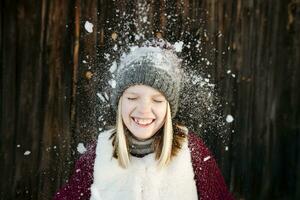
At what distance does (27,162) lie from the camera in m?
3.59

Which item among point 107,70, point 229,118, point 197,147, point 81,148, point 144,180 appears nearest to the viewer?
point 144,180

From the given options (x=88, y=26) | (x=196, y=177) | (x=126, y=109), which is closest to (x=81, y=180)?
(x=126, y=109)

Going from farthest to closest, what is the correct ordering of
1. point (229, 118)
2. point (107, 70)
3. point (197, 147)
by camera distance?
point (229, 118) → point (107, 70) → point (197, 147)

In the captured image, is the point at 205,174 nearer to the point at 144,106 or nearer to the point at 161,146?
the point at 161,146

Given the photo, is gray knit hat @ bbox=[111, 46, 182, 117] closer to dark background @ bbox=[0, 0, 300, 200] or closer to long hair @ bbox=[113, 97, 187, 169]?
long hair @ bbox=[113, 97, 187, 169]

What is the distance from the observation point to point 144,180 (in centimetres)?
314

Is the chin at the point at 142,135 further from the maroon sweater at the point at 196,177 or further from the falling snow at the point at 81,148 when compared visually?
the falling snow at the point at 81,148

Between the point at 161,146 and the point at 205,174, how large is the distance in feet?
0.78

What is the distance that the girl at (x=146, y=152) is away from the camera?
3.06 meters

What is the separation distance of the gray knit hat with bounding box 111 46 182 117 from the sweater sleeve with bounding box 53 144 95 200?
26cm

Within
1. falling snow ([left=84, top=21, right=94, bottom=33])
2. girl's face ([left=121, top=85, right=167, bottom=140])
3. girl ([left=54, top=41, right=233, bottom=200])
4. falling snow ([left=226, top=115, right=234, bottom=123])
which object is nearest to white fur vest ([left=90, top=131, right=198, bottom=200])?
girl ([left=54, top=41, right=233, bottom=200])

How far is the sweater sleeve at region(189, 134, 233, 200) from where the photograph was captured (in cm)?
320

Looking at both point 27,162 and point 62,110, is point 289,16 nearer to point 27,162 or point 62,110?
point 62,110

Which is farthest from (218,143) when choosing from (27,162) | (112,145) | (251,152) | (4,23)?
(4,23)
